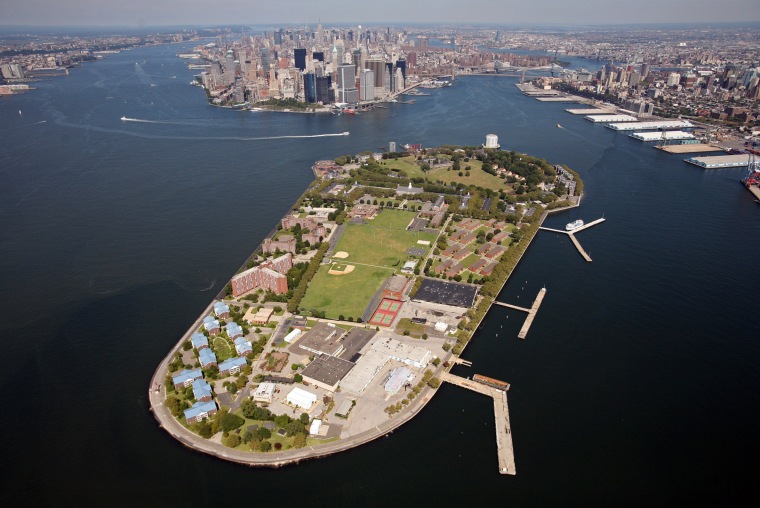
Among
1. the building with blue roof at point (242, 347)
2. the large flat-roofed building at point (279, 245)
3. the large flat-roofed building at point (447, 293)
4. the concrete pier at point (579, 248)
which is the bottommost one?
the concrete pier at point (579, 248)

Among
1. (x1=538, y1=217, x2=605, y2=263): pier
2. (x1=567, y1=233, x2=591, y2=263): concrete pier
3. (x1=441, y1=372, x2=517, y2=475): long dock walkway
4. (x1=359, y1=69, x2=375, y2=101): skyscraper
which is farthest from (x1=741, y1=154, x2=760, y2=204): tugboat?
(x1=359, y1=69, x2=375, y2=101): skyscraper

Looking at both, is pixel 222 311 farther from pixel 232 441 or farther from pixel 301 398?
pixel 232 441

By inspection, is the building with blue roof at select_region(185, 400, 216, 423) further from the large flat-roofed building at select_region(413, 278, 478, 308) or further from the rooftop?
the large flat-roofed building at select_region(413, 278, 478, 308)

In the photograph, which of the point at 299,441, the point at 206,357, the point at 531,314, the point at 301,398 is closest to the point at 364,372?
the point at 301,398

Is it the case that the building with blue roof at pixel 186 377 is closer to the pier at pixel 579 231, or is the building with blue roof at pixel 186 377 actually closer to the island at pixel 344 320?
the island at pixel 344 320

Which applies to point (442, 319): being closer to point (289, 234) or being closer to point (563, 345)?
point (563, 345)

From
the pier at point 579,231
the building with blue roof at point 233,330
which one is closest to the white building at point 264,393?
the building with blue roof at point 233,330
